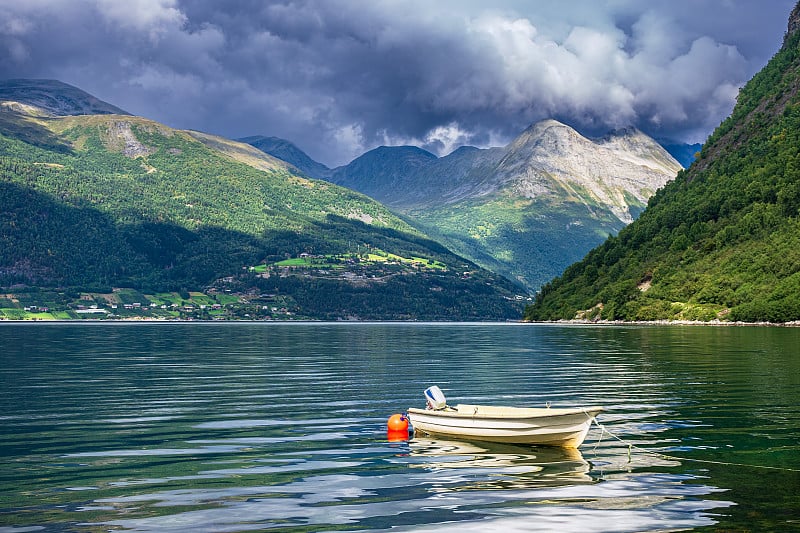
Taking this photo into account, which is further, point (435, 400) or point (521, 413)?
point (435, 400)

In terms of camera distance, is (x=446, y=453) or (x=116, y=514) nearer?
(x=116, y=514)

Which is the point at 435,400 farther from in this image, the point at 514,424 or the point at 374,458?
the point at 374,458

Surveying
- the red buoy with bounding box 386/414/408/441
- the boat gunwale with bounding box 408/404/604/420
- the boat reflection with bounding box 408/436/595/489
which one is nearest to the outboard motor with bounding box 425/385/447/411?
the boat gunwale with bounding box 408/404/604/420

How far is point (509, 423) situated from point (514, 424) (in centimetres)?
28

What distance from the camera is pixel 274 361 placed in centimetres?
11094

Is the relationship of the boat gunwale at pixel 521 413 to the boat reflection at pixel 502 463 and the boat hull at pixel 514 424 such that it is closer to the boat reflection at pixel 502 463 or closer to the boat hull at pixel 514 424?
the boat hull at pixel 514 424

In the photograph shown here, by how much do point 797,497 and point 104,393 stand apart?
5566cm

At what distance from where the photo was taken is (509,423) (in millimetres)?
42438

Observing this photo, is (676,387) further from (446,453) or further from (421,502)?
(421,502)

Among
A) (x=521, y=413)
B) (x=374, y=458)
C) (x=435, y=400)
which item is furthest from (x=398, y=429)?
(x=521, y=413)

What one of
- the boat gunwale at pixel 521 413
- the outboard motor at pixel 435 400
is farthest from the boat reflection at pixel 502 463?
the outboard motor at pixel 435 400

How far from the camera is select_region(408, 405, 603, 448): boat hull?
40750mm

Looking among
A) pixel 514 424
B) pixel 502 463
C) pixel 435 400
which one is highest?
pixel 435 400

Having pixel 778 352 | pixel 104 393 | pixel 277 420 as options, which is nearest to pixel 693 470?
pixel 277 420
